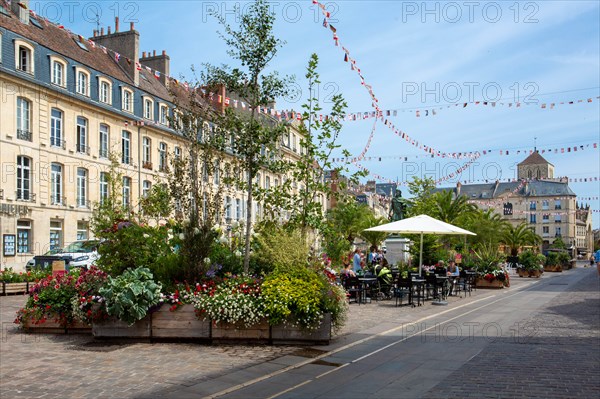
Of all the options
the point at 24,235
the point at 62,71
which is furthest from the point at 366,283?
the point at 62,71

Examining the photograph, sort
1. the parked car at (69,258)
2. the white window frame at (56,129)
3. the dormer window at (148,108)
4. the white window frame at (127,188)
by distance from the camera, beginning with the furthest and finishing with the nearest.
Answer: the dormer window at (148,108) → the white window frame at (127,188) → the white window frame at (56,129) → the parked car at (69,258)

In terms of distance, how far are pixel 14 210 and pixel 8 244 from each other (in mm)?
1692

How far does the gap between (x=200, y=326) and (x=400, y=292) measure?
779 cm

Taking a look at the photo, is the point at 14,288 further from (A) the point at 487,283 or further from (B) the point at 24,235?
(A) the point at 487,283

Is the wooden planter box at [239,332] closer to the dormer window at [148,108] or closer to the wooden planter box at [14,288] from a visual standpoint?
the wooden planter box at [14,288]

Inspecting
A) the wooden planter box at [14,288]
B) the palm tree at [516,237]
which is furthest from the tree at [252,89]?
the palm tree at [516,237]

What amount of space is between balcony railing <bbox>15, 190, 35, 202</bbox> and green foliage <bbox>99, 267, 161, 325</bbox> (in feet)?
73.6

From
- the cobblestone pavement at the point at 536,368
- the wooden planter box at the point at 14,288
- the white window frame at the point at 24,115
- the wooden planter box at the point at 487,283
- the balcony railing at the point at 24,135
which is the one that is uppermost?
the white window frame at the point at 24,115

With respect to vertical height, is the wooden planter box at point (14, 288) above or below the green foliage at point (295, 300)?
below

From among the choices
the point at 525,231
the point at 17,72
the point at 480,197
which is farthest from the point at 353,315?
the point at 480,197

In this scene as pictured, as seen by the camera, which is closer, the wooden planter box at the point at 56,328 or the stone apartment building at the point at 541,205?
the wooden planter box at the point at 56,328

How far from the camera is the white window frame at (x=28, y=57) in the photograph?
92.4 ft

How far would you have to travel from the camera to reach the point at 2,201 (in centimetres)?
Result: 2752

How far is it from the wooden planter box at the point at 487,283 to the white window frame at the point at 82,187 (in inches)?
873
